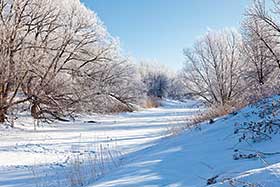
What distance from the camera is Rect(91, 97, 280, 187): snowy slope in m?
3.22

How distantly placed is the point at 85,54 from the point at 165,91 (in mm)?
62393

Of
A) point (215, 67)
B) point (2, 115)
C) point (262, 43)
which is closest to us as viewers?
point (2, 115)

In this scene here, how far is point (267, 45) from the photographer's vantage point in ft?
95.7

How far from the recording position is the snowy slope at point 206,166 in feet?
10.6

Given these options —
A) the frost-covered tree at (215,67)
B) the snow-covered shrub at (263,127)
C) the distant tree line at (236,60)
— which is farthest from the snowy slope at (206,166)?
A: the frost-covered tree at (215,67)

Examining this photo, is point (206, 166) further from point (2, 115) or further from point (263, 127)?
point (2, 115)

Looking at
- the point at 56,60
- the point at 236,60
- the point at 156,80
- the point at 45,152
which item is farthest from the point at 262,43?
the point at 156,80

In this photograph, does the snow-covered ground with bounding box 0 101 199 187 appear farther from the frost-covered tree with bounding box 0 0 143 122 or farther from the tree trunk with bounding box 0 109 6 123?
the frost-covered tree with bounding box 0 0 143 122

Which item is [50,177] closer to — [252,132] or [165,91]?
[252,132]

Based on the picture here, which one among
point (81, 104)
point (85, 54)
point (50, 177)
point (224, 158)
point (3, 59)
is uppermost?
point (85, 54)

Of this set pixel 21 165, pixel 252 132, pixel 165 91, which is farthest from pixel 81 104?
pixel 165 91

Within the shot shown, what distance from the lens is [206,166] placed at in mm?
5168

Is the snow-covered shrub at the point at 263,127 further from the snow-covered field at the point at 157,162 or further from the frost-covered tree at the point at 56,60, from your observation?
the frost-covered tree at the point at 56,60

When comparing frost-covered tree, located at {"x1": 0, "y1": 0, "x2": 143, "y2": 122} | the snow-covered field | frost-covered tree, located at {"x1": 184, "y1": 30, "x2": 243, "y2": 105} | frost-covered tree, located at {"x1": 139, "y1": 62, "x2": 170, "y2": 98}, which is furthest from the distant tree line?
frost-covered tree, located at {"x1": 139, "y1": 62, "x2": 170, "y2": 98}
